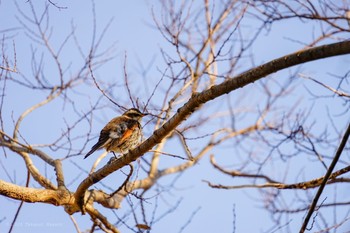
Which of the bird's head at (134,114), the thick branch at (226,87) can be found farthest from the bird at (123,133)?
the thick branch at (226,87)

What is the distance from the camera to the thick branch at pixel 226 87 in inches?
145

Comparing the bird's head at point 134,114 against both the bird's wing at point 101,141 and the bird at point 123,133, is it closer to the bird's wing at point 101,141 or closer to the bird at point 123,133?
the bird at point 123,133

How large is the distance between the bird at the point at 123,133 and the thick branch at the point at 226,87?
4.58 ft

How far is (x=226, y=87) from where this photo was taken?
4441 millimetres

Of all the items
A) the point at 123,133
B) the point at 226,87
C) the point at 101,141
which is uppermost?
the point at 123,133

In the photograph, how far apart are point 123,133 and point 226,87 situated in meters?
3.55

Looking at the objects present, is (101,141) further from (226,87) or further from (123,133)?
(226,87)

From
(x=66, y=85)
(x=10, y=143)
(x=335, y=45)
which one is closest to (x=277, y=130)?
(x=66, y=85)

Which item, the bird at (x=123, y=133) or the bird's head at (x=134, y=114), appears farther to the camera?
the bird at (x=123, y=133)

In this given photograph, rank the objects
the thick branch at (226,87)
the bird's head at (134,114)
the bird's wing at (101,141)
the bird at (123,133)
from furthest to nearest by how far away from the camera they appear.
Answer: the bird at (123,133)
the bird's head at (134,114)
the bird's wing at (101,141)
the thick branch at (226,87)

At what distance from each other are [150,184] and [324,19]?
6.23 m

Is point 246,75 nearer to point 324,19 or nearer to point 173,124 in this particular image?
point 173,124

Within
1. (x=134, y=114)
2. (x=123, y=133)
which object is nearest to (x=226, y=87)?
(x=134, y=114)

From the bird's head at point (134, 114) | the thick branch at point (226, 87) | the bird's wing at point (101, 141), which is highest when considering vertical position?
the bird's head at point (134, 114)
